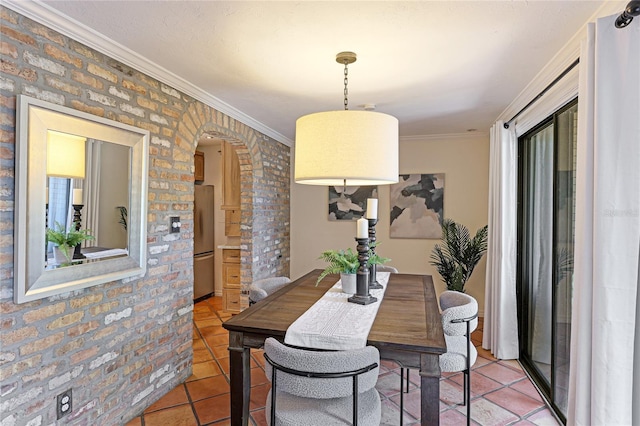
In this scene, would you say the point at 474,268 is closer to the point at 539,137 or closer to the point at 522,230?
the point at 522,230

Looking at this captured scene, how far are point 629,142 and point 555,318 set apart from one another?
151 centimetres

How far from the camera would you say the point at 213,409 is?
241 cm

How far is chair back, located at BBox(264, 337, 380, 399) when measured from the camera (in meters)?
1.39

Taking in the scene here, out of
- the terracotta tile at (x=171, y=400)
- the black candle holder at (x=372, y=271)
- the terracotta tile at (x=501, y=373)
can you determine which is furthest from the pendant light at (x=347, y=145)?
the terracotta tile at (x=501, y=373)

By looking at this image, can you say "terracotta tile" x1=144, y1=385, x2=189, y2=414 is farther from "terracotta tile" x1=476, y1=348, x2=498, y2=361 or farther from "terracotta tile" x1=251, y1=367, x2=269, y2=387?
"terracotta tile" x1=476, y1=348, x2=498, y2=361

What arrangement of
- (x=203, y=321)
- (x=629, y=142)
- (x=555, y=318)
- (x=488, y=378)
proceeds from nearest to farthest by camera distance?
(x=629, y=142)
(x=555, y=318)
(x=488, y=378)
(x=203, y=321)

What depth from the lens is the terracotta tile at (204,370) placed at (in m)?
2.85

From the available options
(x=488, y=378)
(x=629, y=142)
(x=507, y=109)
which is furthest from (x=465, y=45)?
(x=488, y=378)

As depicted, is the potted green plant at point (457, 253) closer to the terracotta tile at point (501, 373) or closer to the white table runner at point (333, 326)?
the terracotta tile at point (501, 373)

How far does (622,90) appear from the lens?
139 cm

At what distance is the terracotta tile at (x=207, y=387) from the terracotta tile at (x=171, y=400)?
49 millimetres

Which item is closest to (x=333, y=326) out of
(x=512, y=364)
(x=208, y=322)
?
(x=512, y=364)

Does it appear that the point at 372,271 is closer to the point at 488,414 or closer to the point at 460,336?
the point at 460,336

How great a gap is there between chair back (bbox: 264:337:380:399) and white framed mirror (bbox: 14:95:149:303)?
1175 millimetres
